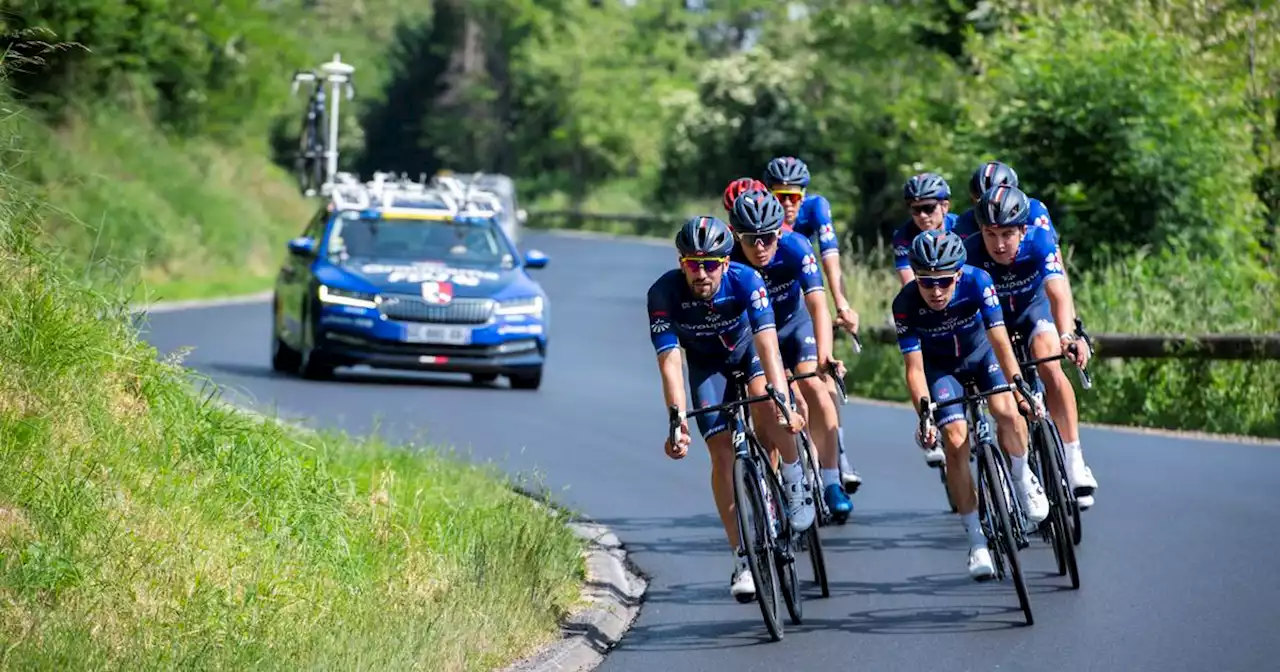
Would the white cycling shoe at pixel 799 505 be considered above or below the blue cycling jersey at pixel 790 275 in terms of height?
below

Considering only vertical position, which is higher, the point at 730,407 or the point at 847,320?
the point at 730,407

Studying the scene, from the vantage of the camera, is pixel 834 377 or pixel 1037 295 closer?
pixel 834 377

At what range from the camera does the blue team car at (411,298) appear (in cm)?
2133

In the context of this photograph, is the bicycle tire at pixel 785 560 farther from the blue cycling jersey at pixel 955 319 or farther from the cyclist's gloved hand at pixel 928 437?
the blue cycling jersey at pixel 955 319

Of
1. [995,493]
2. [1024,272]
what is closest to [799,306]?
[1024,272]

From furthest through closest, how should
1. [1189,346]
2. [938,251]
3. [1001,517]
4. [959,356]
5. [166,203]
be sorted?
[166,203]
[1189,346]
[959,356]
[938,251]
[1001,517]

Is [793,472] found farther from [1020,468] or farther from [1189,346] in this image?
[1189,346]

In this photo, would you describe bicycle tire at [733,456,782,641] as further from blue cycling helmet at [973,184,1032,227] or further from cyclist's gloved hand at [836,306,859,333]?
cyclist's gloved hand at [836,306,859,333]

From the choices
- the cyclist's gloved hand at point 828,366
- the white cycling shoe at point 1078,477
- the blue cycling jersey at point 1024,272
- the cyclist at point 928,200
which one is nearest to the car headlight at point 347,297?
the cyclist at point 928,200

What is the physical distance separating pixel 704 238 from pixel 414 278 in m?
11.8

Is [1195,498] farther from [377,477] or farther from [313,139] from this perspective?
[313,139]

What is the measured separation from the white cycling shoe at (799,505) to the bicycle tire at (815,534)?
0.09 metres

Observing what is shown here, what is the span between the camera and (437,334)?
2131 centimetres

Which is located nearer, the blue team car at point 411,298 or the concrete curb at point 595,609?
the concrete curb at point 595,609
